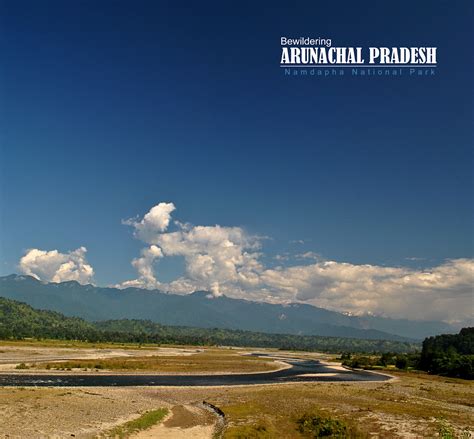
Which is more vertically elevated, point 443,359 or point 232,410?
point 232,410

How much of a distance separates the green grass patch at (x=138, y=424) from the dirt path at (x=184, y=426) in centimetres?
79

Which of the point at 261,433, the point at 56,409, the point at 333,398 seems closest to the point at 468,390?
the point at 333,398

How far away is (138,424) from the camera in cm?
4769

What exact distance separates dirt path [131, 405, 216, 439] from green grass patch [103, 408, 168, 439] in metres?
0.79

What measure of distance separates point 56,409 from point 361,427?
3526 centimetres

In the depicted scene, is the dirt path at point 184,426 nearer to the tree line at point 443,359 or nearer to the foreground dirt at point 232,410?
the foreground dirt at point 232,410

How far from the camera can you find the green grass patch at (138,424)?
43094mm

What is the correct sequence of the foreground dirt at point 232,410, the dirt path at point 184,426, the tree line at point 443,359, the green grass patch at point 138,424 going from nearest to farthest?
1. the green grass patch at point 138,424
2. the dirt path at point 184,426
3. the foreground dirt at point 232,410
4. the tree line at point 443,359

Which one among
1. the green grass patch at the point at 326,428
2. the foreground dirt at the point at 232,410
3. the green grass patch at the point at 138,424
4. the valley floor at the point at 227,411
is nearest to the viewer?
the green grass patch at the point at 138,424

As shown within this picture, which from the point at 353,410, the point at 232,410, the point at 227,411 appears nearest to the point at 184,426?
the point at 227,411

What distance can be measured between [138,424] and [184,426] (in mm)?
5460

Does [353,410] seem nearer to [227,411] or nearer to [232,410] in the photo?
[232,410]

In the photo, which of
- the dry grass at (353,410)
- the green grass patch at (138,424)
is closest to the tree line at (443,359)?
the dry grass at (353,410)

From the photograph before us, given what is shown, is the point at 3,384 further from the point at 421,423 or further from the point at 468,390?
the point at 468,390
